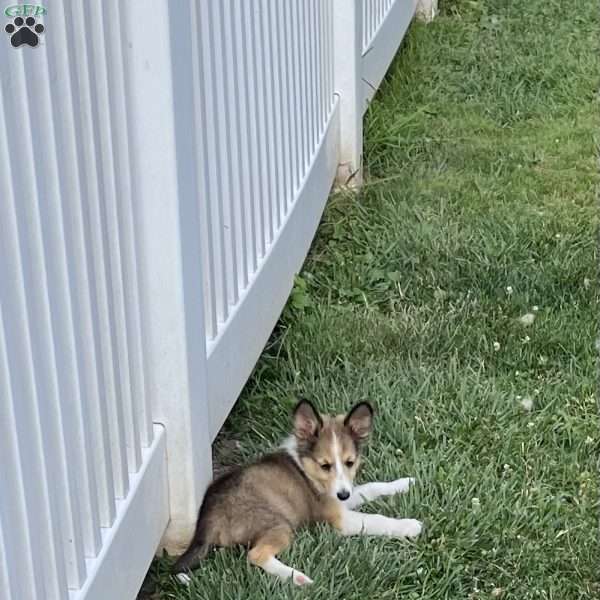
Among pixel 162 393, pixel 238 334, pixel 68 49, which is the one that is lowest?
pixel 238 334

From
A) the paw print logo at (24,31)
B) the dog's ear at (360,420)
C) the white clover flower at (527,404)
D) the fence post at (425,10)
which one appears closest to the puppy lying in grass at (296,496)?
the dog's ear at (360,420)

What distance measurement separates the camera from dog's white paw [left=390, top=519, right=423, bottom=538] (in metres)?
3.36

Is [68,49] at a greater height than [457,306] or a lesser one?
greater

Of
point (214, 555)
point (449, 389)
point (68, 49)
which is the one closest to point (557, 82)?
point (449, 389)

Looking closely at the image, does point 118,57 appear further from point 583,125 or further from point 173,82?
point 583,125

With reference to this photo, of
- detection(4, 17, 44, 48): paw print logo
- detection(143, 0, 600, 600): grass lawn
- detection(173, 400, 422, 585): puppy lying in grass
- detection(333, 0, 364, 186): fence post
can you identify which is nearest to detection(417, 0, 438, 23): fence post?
detection(143, 0, 600, 600): grass lawn

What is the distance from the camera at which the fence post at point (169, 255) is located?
110 inches

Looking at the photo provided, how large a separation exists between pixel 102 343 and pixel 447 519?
4.31 ft

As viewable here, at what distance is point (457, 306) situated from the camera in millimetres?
4871

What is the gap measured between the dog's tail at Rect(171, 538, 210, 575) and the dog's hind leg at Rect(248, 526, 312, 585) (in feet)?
0.43

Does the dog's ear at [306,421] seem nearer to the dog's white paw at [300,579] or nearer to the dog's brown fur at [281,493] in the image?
the dog's brown fur at [281,493]

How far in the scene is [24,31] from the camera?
2.09 meters

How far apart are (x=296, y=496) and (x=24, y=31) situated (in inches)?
70.9

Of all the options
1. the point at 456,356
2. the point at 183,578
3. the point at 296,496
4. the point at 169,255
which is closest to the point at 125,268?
the point at 169,255
